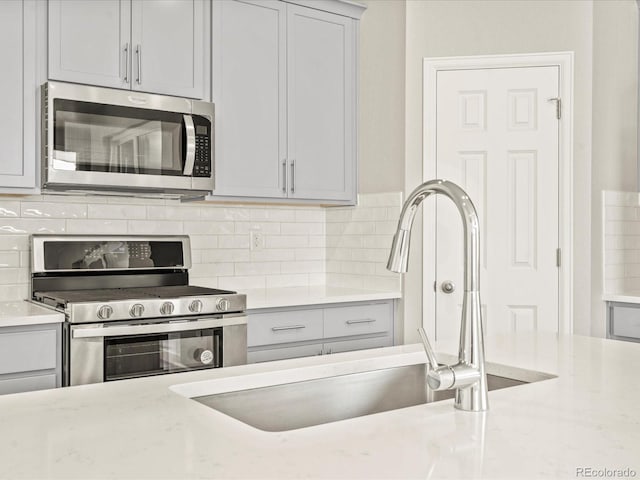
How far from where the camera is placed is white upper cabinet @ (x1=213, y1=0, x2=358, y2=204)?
3.41 meters

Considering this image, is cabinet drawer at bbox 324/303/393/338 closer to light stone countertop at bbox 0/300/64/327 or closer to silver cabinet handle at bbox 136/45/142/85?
light stone countertop at bbox 0/300/64/327

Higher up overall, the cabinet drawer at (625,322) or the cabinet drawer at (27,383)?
the cabinet drawer at (625,322)

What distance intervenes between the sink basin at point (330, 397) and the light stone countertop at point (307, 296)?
1469mm

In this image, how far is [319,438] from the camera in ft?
3.41

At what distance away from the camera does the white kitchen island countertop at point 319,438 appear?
910 mm

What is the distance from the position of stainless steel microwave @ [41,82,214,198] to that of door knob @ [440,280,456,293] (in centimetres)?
136

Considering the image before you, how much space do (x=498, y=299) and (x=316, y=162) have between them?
4.10ft

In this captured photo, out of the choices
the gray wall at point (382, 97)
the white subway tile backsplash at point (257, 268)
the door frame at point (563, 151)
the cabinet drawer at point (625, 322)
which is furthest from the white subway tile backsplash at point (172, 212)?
the cabinet drawer at point (625, 322)

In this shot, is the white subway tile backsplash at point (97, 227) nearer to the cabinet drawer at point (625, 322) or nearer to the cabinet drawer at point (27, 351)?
the cabinet drawer at point (27, 351)

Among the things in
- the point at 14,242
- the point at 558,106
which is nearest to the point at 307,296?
the point at 14,242

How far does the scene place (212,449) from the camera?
38.9 inches

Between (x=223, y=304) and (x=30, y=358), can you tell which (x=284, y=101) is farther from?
(x=30, y=358)

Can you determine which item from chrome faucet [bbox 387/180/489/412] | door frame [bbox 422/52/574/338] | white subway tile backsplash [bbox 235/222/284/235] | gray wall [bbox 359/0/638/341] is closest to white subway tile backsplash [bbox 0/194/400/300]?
white subway tile backsplash [bbox 235/222/284/235]

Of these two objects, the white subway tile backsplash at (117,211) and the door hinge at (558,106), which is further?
the door hinge at (558,106)
